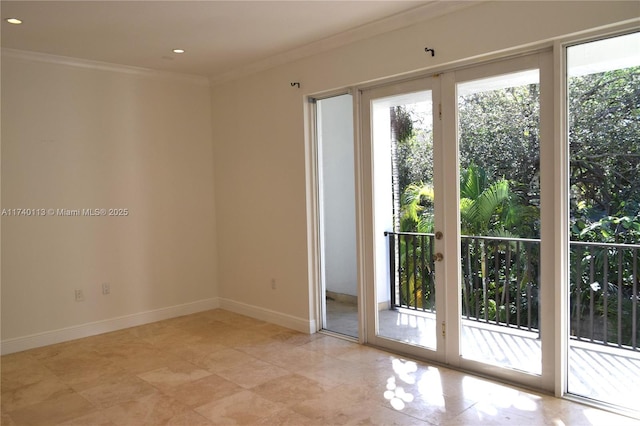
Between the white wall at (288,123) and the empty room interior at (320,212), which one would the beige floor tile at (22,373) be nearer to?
the empty room interior at (320,212)

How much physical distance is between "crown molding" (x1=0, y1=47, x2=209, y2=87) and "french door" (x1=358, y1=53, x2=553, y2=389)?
2.23 metres

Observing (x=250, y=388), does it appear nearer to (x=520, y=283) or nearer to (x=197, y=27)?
(x=520, y=283)

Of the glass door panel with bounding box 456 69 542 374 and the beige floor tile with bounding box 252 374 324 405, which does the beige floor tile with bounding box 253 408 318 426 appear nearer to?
the beige floor tile with bounding box 252 374 324 405

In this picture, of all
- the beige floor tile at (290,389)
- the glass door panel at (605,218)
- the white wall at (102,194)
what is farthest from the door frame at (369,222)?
the white wall at (102,194)

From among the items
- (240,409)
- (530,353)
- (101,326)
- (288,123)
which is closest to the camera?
(240,409)

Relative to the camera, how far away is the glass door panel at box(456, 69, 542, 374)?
319 cm

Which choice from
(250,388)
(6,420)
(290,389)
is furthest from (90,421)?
(290,389)

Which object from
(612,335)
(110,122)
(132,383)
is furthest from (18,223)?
(612,335)

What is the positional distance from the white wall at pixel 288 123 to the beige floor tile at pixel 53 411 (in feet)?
6.76

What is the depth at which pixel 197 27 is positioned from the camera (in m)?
3.73

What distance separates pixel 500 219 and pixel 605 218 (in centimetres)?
64

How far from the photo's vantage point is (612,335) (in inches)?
116

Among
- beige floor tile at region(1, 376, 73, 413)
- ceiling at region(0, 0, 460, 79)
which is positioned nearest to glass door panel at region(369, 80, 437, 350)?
ceiling at region(0, 0, 460, 79)

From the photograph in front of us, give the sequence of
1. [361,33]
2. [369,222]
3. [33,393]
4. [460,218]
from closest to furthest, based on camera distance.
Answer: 1. [33,393]
2. [460,218]
3. [361,33]
4. [369,222]
